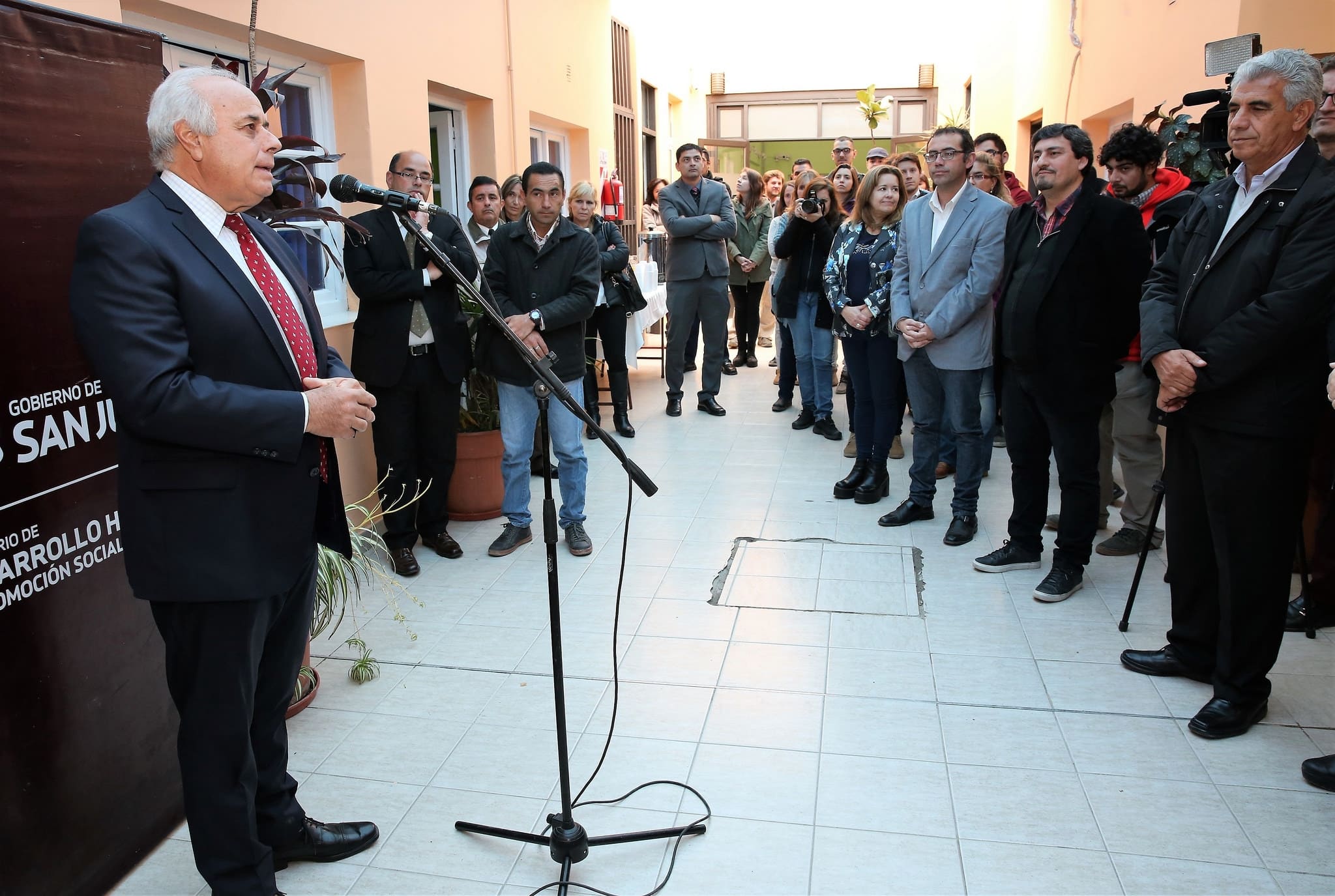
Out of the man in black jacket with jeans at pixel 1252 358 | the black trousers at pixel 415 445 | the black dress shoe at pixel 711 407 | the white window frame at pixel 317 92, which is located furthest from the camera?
the black dress shoe at pixel 711 407

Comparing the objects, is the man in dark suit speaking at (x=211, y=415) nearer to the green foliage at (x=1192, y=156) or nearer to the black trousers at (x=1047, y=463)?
the black trousers at (x=1047, y=463)

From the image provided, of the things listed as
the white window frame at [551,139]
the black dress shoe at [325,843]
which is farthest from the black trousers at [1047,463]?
the white window frame at [551,139]

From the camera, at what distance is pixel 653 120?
39.6 feet

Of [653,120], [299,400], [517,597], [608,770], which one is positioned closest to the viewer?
[299,400]

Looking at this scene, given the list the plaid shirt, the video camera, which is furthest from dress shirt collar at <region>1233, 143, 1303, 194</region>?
the video camera

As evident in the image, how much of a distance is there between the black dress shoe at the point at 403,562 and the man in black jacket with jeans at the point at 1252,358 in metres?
2.82

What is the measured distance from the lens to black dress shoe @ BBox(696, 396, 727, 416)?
6854 mm

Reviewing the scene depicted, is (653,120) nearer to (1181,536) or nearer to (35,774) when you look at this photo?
(1181,536)

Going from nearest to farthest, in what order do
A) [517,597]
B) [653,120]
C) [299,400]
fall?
[299,400], [517,597], [653,120]

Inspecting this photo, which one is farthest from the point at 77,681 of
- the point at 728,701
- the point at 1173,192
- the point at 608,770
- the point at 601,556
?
the point at 1173,192

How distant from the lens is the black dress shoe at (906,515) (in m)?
4.55

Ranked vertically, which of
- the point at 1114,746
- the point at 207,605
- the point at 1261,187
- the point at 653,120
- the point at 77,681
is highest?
the point at 653,120

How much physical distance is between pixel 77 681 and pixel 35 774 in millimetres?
194

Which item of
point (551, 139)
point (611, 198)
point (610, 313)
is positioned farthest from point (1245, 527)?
point (551, 139)
